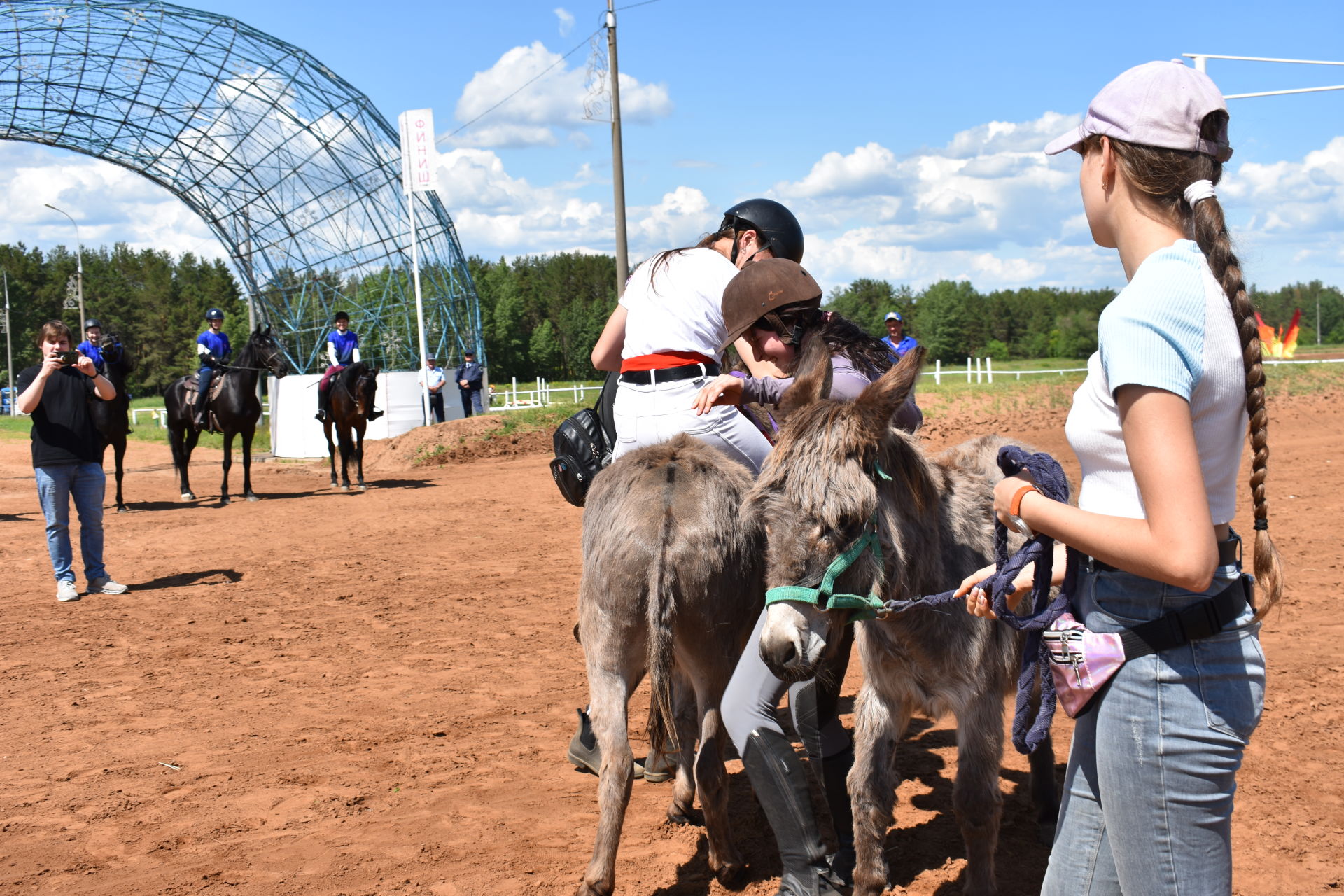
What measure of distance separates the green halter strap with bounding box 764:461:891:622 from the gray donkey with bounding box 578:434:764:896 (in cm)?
68

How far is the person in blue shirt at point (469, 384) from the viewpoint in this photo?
27125mm

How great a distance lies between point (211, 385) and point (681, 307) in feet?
49.2

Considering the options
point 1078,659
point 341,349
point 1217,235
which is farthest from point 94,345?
point 1217,235

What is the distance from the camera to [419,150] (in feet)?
76.3

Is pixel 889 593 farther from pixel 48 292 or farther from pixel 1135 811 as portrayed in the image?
pixel 48 292

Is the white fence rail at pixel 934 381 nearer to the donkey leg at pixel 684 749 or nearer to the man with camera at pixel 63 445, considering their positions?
the man with camera at pixel 63 445

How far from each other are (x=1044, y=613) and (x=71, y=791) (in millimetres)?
5028

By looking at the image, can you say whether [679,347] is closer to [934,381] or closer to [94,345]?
[94,345]

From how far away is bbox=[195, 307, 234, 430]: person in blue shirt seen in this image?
54.2 feet

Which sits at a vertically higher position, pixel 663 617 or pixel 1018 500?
pixel 1018 500

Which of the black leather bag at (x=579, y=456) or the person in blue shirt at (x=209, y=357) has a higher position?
the person in blue shirt at (x=209, y=357)

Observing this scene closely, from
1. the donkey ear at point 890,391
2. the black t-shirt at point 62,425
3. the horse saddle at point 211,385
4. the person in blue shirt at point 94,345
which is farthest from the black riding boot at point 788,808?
the horse saddle at point 211,385

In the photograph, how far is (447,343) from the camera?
1187 inches

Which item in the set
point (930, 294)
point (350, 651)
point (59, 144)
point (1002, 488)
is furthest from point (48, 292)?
point (1002, 488)
